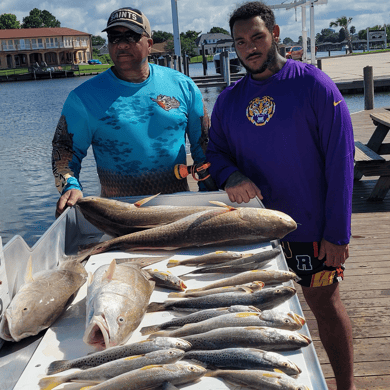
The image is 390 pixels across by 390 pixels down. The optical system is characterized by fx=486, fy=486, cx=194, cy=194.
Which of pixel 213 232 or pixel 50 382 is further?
pixel 213 232

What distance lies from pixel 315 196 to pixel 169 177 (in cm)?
108

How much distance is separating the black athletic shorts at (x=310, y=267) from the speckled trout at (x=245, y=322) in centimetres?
125

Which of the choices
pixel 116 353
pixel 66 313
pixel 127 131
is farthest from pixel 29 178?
pixel 116 353

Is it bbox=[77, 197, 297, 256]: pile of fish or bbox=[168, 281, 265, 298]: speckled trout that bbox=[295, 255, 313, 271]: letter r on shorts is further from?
bbox=[168, 281, 265, 298]: speckled trout

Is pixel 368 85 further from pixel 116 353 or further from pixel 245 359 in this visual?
pixel 116 353

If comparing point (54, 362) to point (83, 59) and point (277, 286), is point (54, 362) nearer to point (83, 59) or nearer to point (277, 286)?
point (277, 286)

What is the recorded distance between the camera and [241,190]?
291 centimetres

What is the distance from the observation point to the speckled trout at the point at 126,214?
2.81m

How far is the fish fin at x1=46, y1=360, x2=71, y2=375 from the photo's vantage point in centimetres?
164

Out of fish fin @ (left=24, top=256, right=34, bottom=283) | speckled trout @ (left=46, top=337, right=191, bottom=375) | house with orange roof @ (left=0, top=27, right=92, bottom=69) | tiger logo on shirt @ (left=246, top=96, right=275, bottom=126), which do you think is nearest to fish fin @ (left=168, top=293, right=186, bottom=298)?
speckled trout @ (left=46, top=337, right=191, bottom=375)

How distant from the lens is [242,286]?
2.06 m

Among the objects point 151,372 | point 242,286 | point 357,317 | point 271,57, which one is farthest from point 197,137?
point 151,372

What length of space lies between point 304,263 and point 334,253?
0.23 meters

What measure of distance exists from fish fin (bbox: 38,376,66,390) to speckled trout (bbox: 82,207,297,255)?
3.44ft
